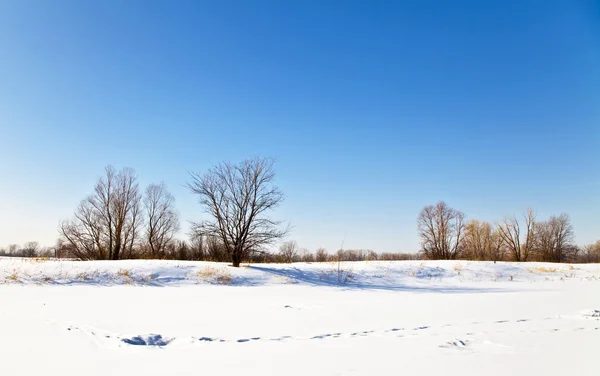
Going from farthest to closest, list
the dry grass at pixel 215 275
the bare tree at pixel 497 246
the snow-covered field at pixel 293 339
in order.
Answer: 1. the bare tree at pixel 497 246
2. the dry grass at pixel 215 275
3. the snow-covered field at pixel 293 339

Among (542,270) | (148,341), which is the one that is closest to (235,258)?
(148,341)

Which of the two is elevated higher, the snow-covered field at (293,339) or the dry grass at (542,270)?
the snow-covered field at (293,339)

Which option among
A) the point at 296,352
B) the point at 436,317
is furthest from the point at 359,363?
the point at 436,317

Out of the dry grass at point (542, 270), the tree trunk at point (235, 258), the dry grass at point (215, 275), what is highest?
the tree trunk at point (235, 258)

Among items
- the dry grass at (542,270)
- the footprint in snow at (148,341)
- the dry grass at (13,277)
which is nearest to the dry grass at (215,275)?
the dry grass at (13,277)

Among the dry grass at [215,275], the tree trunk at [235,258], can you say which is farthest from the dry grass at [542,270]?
the dry grass at [215,275]

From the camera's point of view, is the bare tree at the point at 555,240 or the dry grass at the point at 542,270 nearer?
the dry grass at the point at 542,270

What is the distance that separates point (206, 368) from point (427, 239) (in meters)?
46.0

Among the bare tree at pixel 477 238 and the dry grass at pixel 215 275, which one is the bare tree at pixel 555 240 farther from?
the dry grass at pixel 215 275

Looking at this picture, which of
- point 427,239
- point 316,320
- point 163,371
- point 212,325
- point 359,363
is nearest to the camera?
point 163,371

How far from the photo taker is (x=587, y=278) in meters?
20.1

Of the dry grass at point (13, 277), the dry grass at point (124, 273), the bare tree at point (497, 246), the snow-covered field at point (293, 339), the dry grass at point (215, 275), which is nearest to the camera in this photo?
the snow-covered field at point (293, 339)

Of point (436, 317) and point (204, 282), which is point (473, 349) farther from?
point (204, 282)

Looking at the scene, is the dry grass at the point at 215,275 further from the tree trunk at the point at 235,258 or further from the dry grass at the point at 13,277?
the dry grass at the point at 13,277
